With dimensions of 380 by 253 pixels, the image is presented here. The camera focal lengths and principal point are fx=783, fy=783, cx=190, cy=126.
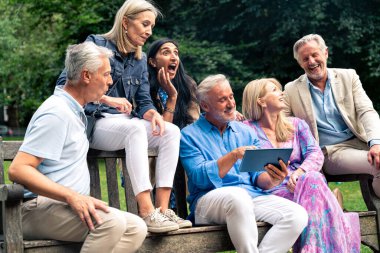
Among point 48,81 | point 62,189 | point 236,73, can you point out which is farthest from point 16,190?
point 48,81

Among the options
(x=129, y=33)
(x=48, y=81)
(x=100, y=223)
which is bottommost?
(x=48, y=81)

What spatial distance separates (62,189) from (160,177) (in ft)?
3.09

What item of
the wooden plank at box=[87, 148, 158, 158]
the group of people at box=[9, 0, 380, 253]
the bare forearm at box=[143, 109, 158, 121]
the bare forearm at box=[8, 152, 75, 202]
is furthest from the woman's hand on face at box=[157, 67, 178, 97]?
the bare forearm at box=[8, 152, 75, 202]

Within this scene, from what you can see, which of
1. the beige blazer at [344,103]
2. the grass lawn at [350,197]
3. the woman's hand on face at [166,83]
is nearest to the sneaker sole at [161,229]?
the woman's hand on face at [166,83]

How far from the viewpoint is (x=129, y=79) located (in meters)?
5.14

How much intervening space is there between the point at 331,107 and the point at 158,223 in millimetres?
2184

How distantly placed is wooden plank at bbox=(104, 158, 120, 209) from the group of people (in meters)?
0.35

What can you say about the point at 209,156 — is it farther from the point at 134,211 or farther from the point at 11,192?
the point at 11,192

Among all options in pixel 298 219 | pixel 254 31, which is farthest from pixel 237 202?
pixel 254 31

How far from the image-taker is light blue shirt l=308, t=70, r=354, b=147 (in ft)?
20.0

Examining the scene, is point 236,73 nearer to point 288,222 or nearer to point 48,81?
point 48,81

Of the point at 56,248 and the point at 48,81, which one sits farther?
the point at 48,81

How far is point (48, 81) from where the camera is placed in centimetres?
2223

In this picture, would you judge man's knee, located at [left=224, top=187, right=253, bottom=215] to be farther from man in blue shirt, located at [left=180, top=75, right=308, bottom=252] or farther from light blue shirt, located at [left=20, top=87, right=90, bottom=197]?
light blue shirt, located at [left=20, top=87, right=90, bottom=197]
